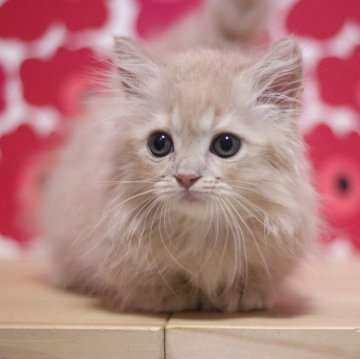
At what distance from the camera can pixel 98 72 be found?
1.58m

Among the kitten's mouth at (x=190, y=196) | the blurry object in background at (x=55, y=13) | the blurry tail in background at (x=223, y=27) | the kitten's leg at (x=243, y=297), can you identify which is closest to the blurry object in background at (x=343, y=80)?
the blurry tail in background at (x=223, y=27)

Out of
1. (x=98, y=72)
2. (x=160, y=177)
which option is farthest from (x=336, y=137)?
(x=160, y=177)

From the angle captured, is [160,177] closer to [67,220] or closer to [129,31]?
[67,220]

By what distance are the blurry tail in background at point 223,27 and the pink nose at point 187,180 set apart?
582 millimetres

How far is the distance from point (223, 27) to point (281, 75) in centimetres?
44

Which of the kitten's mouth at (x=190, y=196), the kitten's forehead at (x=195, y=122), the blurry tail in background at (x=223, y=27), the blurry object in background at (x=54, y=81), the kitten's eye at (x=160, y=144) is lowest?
the kitten's mouth at (x=190, y=196)

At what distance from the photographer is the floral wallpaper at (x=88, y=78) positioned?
211 cm

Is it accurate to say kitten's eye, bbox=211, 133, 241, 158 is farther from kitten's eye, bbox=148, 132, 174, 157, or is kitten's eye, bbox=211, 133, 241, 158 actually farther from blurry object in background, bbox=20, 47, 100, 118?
blurry object in background, bbox=20, 47, 100, 118

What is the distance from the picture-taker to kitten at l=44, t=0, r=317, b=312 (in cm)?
125

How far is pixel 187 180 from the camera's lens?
120 centimetres

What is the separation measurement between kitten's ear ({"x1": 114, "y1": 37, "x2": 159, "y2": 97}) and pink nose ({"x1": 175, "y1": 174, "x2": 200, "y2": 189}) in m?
0.26

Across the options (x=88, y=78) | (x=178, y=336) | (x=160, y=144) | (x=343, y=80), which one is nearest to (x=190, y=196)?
(x=160, y=144)

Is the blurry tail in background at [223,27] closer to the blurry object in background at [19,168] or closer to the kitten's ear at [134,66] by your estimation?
the kitten's ear at [134,66]

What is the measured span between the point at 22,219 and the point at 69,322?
0.92 m
